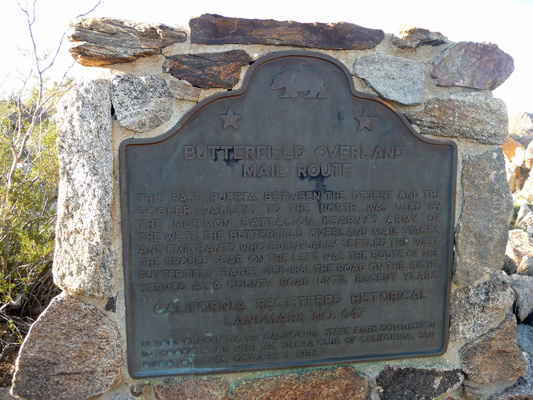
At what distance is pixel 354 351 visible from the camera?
2156mm

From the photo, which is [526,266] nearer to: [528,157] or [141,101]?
[141,101]

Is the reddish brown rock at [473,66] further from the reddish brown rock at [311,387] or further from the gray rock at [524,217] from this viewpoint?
the gray rock at [524,217]

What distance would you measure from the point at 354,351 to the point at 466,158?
1.17m

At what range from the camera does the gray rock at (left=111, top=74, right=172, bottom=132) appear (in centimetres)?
187

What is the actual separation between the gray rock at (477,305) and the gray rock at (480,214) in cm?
9

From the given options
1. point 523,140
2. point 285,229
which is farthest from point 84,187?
point 523,140

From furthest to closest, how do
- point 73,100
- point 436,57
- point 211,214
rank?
1. point 436,57
2. point 211,214
3. point 73,100

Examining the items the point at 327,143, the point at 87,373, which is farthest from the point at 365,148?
the point at 87,373

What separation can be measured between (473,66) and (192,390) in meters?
2.18

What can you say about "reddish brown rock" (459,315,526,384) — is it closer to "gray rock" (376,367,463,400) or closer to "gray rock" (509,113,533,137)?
"gray rock" (376,367,463,400)

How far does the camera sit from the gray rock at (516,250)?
3.68 metres

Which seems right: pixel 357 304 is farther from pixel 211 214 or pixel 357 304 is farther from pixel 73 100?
pixel 73 100

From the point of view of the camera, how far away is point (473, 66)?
2.15m

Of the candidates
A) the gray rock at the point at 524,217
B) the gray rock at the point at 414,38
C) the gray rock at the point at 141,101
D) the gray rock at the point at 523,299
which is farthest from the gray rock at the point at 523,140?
the gray rock at the point at 141,101
